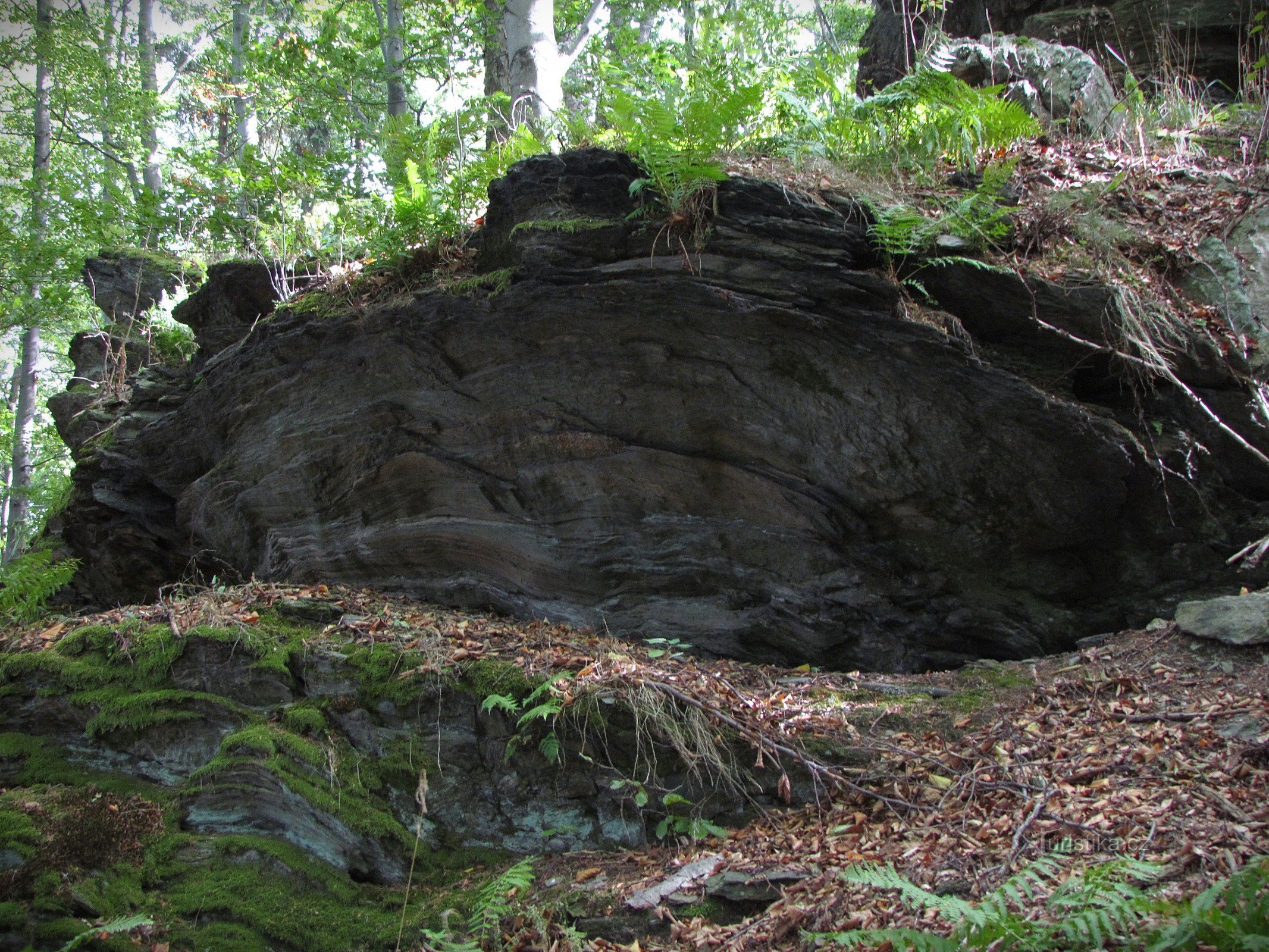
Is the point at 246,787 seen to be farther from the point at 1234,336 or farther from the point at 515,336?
the point at 1234,336

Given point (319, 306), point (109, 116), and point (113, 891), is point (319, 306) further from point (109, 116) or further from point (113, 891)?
point (109, 116)

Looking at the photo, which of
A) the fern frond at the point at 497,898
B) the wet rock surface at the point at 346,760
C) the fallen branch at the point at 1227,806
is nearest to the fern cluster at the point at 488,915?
the fern frond at the point at 497,898

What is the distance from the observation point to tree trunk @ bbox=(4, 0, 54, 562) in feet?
48.8

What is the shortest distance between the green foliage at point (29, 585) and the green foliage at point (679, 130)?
561cm

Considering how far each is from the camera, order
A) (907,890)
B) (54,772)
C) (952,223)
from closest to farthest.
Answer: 1. (907,890)
2. (54,772)
3. (952,223)

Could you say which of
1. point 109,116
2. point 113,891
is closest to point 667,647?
point 113,891

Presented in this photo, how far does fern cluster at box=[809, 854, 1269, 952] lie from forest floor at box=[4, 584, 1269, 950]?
0.86 feet

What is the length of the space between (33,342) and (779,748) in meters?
17.7


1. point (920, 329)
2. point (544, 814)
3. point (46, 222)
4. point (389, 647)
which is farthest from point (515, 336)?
point (46, 222)

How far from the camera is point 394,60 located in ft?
40.6

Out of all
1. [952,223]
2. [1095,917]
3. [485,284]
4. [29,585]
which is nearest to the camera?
[1095,917]

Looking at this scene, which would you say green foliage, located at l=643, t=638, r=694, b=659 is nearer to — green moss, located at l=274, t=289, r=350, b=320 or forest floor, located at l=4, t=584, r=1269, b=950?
forest floor, located at l=4, t=584, r=1269, b=950

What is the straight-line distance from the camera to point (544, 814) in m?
4.37

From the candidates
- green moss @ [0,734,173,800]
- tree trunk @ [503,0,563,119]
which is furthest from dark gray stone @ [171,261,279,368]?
green moss @ [0,734,173,800]
